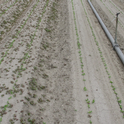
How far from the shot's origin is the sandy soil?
23.9 feet

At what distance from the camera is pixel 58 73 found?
33.1 ft

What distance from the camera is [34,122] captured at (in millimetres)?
6750

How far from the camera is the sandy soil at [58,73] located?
23.9ft

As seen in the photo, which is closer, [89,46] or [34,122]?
[34,122]

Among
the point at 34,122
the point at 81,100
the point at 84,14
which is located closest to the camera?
the point at 34,122

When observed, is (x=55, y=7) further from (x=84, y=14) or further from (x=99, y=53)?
(x=99, y=53)

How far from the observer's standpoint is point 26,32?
46.7 feet

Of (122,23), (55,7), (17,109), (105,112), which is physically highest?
(55,7)

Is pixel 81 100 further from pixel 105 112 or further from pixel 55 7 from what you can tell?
pixel 55 7

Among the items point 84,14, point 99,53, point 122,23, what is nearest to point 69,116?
point 99,53

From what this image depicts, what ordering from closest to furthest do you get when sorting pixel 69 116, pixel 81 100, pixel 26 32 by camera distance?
pixel 69 116 < pixel 81 100 < pixel 26 32

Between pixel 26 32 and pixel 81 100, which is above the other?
pixel 26 32

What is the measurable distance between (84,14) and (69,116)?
47.4ft

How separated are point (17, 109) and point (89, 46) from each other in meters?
7.84
